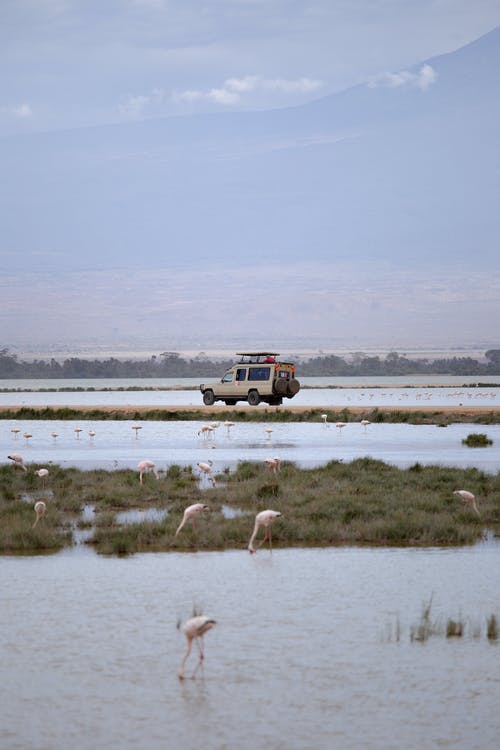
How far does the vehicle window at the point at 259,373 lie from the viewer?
5656 centimetres

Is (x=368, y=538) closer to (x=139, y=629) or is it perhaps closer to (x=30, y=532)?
(x=30, y=532)

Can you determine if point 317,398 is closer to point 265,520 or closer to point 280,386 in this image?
point 280,386

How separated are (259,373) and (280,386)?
1.22m

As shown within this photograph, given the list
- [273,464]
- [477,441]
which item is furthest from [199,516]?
[477,441]

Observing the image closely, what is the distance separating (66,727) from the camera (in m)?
7.93

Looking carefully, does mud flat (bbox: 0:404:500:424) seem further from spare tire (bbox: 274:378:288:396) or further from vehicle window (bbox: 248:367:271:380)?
vehicle window (bbox: 248:367:271:380)

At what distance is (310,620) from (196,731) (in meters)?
3.20

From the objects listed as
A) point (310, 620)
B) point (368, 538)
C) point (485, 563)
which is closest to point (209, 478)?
point (368, 538)

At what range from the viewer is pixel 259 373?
56938 millimetres

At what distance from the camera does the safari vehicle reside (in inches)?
2229

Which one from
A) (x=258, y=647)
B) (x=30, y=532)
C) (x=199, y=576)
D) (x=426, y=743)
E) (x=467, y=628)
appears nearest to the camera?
(x=426, y=743)

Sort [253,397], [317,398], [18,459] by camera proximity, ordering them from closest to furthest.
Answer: [18,459], [253,397], [317,398]

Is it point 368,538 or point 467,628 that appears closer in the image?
point 467,628

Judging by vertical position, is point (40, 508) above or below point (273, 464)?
below
